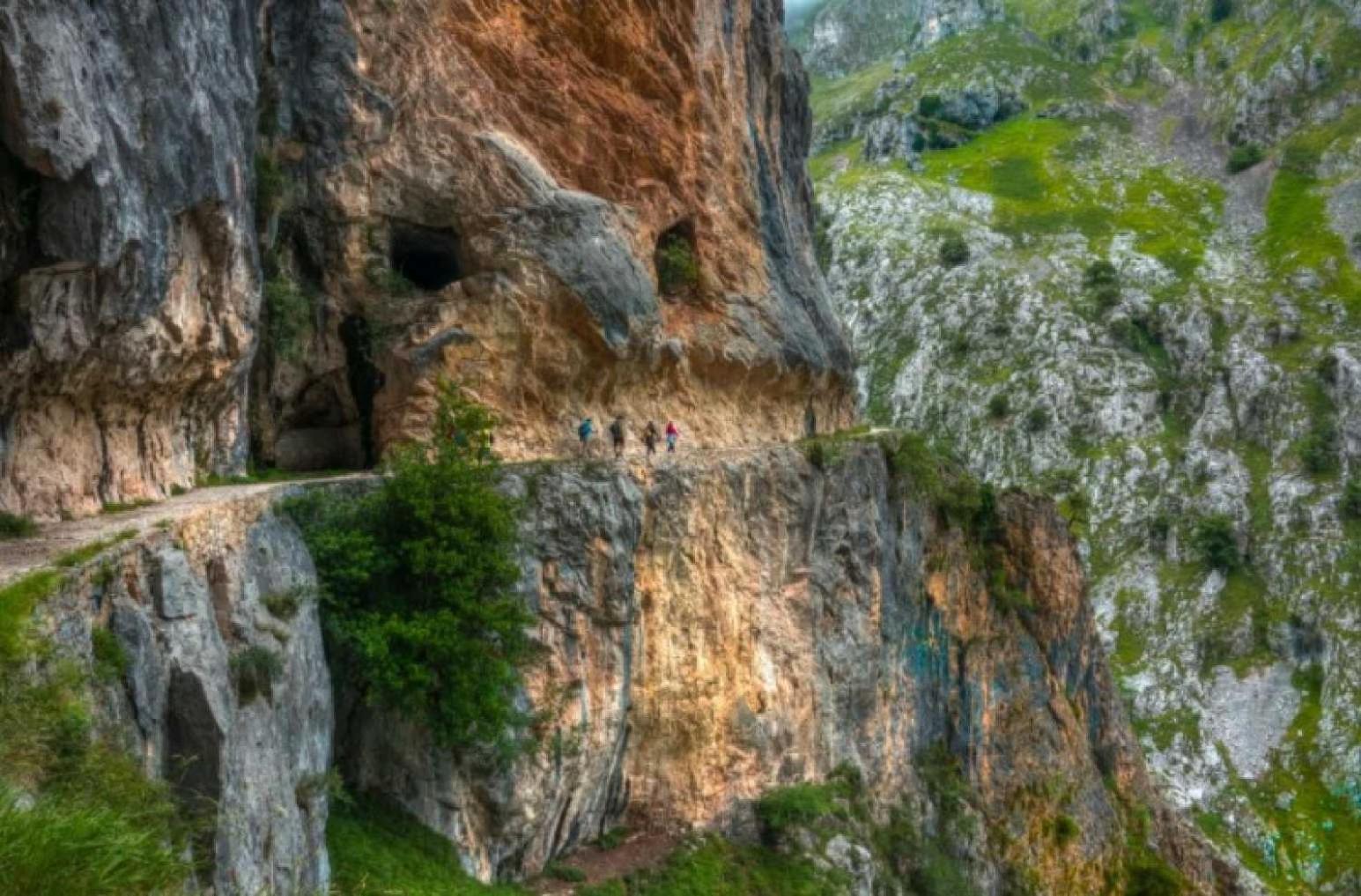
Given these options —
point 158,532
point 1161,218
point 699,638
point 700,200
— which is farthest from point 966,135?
point 158,532

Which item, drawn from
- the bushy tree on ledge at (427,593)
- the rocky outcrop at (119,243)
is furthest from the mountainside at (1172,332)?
the rocky outcrop at (119,243)

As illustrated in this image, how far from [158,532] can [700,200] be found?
21149mm

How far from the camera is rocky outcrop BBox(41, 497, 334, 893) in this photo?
425 inches

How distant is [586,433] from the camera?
2525 cm

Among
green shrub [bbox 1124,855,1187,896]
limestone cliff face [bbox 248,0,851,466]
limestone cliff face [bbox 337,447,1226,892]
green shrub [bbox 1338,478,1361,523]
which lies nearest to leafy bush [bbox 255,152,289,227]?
limestone cliff face [bbox 248,0,851,466]

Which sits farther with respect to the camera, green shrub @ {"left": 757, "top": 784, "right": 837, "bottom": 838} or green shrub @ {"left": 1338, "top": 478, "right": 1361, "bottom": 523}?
green shrub @ {"left": 1338, "top": 478, "right": 1361, "bottom": 523}

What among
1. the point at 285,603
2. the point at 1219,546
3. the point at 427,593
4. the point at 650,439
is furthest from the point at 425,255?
the point at 1219,546

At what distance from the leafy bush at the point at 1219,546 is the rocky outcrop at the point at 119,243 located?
2876 inches

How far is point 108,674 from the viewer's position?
33.5 ft

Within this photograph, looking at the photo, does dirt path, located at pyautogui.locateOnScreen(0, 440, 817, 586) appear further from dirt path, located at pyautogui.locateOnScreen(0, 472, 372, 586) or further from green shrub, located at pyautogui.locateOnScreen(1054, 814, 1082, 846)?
green shrub, located at pyautogui.locateOnScreen(1054, 814, 1082, 846)

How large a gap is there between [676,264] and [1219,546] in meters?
60.1

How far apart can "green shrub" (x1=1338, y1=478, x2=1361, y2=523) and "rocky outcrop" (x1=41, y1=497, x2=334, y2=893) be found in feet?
253

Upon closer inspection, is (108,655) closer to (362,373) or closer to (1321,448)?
(362,373)

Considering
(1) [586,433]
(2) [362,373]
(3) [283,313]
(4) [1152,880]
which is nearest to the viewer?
(3) [283,313]
